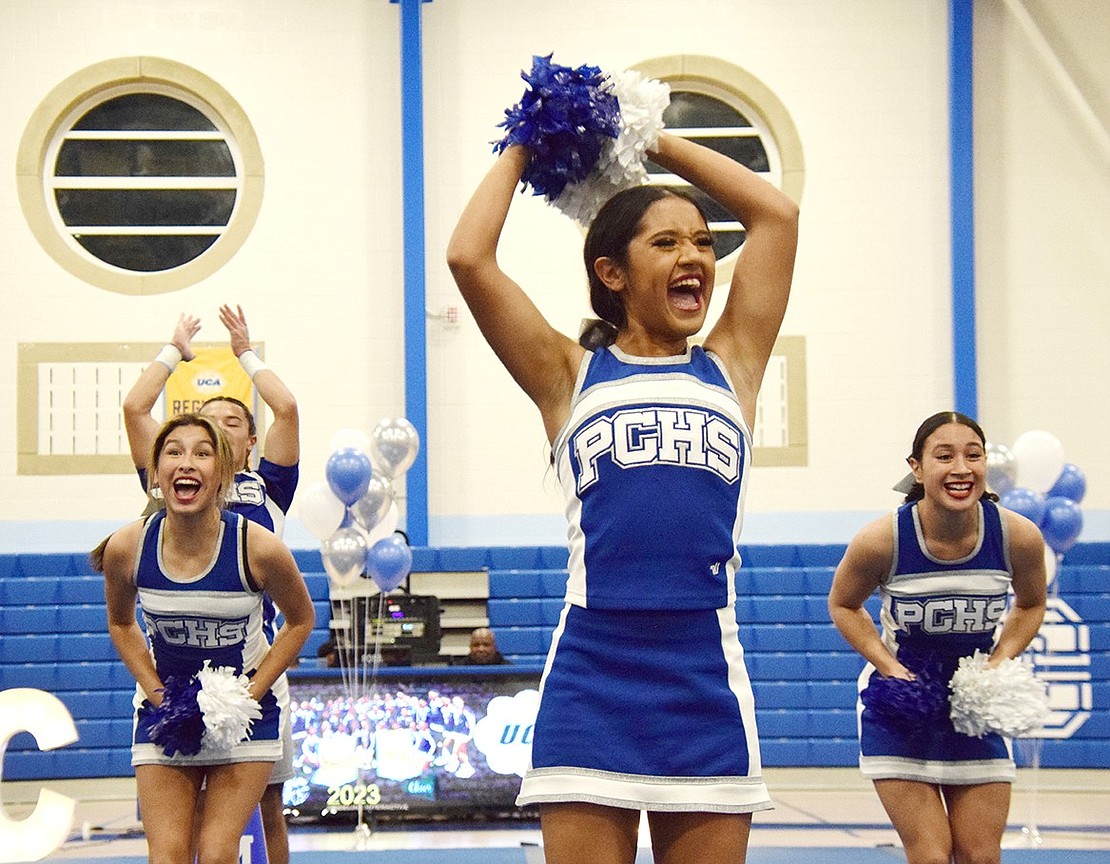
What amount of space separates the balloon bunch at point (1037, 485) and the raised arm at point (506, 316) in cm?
490

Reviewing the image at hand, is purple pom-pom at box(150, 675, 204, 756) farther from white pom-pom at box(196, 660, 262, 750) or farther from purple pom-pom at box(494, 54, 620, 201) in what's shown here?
purple pom-pom at box(494, 54, 620, 201)

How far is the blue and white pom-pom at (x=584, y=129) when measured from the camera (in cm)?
216

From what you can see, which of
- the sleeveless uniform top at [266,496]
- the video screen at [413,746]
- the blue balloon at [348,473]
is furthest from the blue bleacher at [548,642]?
the sleeveless uniform top at [266,496]

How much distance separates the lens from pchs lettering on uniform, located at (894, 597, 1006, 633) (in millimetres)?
3547

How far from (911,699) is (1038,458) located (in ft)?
12.7

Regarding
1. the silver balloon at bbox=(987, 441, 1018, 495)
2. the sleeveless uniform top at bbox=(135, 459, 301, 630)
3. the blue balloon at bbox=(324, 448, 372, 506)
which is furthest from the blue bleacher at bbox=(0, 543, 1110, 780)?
the sleeveless uniform top at bbox=(135, 459, 301, 630)

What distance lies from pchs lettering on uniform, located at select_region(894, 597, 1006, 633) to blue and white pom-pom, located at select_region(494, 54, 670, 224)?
1.75m

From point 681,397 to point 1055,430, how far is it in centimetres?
753

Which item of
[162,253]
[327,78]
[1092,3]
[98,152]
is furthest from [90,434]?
[1092,3]

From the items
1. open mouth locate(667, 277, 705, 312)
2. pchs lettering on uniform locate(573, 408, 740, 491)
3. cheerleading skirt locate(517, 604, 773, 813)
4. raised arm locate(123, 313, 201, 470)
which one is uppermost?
raised arm locate(123, 313, 201, 470)

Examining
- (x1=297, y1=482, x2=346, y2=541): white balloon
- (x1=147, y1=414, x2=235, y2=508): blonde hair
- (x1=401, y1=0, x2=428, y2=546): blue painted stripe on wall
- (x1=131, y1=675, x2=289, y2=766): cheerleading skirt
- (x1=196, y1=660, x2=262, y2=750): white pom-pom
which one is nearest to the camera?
(x1=196, y1=660, x2=262, y2=750): white pom-pom

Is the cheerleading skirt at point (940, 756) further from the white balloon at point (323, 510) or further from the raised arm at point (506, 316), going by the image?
the white balloon at point (323, 510)

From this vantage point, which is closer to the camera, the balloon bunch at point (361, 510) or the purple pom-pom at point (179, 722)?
the purple pom-pom at point (179, 722)

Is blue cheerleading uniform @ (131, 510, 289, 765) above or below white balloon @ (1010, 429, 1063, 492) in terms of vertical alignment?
below
